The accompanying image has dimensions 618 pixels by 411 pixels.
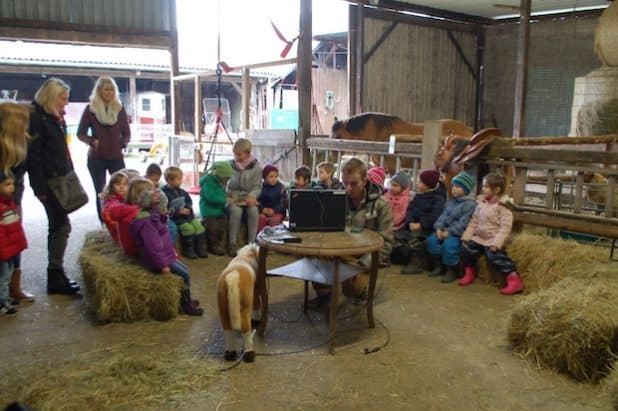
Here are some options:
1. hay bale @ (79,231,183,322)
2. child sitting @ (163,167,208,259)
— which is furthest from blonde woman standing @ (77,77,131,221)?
hay bale @ (79,231,183,322)

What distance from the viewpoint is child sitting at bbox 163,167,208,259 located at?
18.1 feet

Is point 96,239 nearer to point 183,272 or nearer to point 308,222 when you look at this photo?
point 183,272

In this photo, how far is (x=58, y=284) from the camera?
4.48 meters

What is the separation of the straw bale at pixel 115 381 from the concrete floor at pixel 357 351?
3.6 inches

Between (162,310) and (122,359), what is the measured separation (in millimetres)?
750

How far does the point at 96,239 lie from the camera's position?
4781 millimetres

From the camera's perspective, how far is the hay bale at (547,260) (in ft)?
14.4

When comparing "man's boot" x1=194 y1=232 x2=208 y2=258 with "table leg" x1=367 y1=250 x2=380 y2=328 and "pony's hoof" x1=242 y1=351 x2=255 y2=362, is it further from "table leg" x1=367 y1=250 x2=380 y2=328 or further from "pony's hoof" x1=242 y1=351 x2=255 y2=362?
"pony's hoof" x1=242 y1=351 x2=255 y2=362

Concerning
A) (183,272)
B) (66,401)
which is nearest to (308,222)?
(183,272)

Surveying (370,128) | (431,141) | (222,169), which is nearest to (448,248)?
(431,141)

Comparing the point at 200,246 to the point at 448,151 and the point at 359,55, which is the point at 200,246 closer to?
the point at 448,151

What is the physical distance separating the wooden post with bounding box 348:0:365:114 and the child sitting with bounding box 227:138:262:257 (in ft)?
21.4

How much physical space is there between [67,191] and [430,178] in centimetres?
316

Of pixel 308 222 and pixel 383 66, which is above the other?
pixel 383 66
